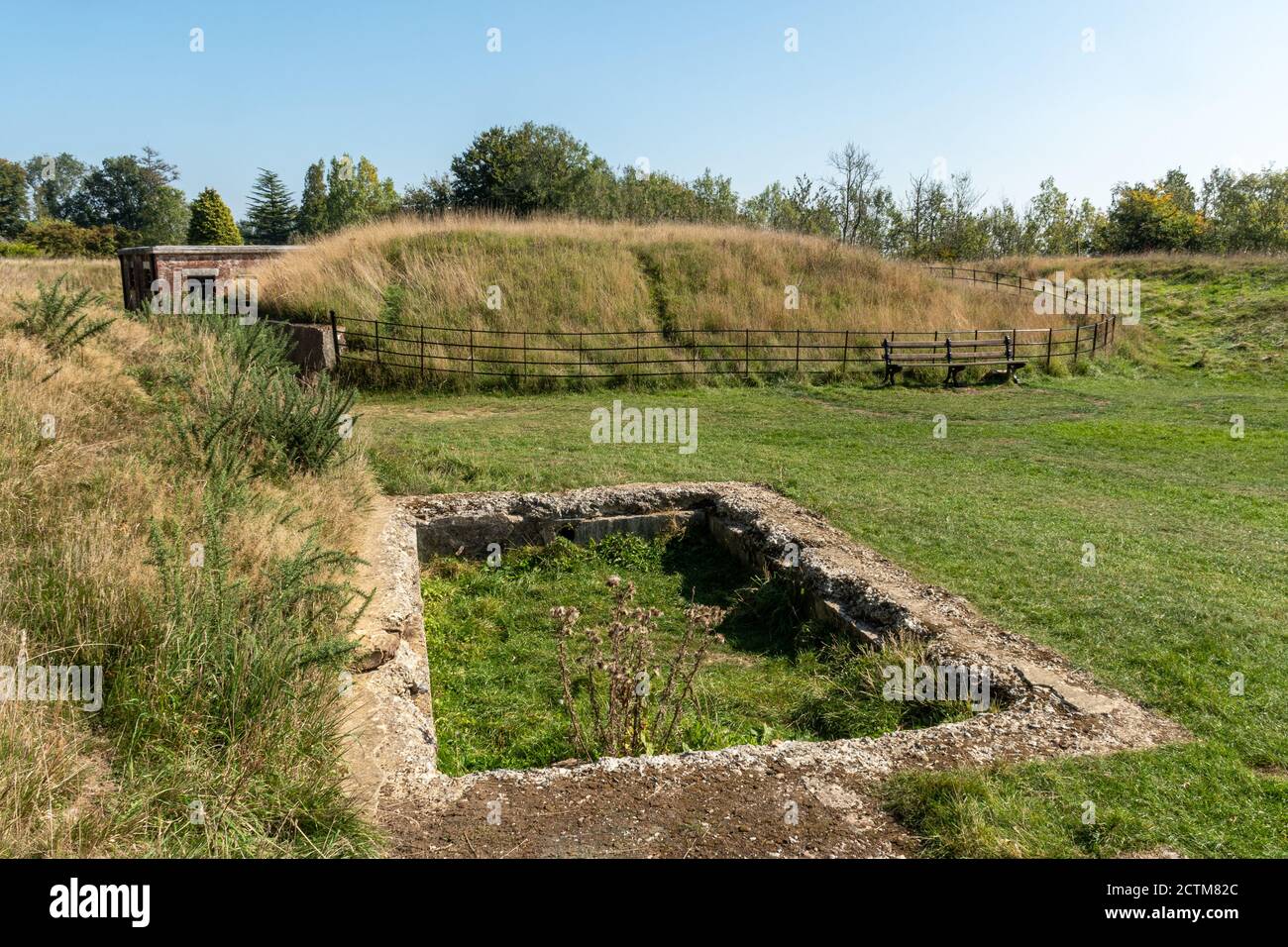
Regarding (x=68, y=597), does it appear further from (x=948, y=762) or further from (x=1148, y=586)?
(x=1148, y=586)

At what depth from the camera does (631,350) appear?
2102cm

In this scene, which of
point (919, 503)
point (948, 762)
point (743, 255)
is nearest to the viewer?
point (948, 762)

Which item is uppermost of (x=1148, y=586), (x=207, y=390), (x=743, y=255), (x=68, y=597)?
(x=743, y=255)

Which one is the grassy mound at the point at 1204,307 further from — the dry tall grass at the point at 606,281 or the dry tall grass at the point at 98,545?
the dry tall grass at the point at 98,545

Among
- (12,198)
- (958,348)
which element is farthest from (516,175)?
(12,198)

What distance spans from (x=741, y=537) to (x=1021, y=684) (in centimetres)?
389

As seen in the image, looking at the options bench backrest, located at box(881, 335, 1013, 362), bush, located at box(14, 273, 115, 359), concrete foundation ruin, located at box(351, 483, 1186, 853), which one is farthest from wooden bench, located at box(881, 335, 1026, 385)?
bush, located at box(14, 273, 115, 359)

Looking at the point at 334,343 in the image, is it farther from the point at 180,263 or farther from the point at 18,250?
the point at 18,250

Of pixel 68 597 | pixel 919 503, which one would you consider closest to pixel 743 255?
pixel 919 503

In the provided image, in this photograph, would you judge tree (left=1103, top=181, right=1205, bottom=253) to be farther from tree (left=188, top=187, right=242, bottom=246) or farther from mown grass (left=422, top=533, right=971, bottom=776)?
tree (left=188, top=187, right=242, bottom=246)

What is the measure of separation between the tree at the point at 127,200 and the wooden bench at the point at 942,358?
72.6 m
